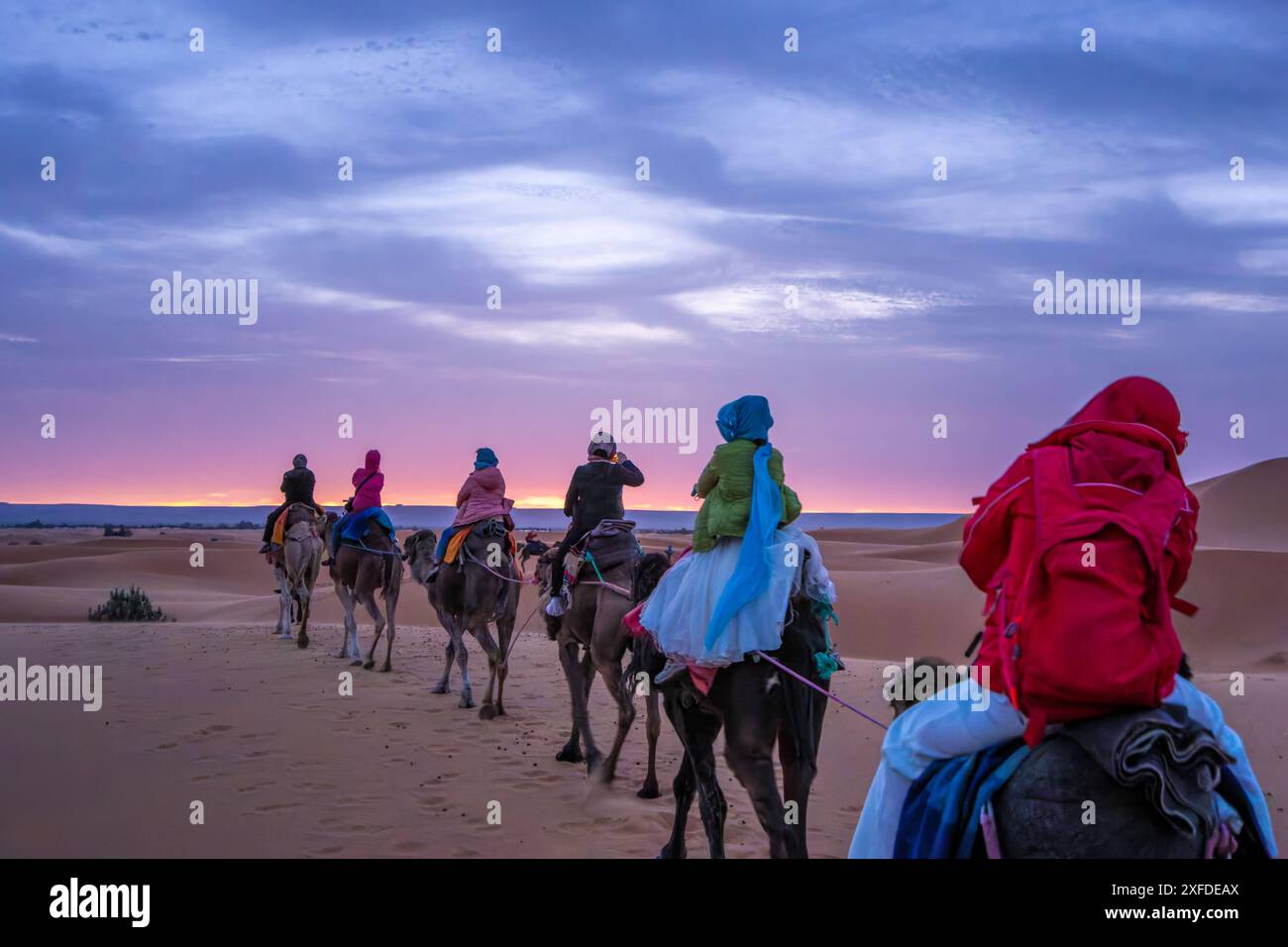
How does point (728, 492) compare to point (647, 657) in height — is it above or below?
above

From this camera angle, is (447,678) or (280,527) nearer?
(447,678)

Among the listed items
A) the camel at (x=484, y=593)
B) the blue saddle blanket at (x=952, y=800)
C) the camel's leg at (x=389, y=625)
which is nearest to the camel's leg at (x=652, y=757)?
the camel at (x=484, y=593)

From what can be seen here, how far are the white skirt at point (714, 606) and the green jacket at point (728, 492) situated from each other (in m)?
0.11

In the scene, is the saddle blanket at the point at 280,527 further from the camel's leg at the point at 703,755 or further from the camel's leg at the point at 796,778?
the camel's leg at the point at 796,778

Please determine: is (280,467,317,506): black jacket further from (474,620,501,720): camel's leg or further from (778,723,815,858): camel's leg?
(778,723,815,858): camel's leg

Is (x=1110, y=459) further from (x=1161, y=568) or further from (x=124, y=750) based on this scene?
(x=124, y=750)

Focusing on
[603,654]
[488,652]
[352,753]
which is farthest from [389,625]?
[603,654]

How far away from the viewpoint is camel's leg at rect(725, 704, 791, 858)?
20.2 ft

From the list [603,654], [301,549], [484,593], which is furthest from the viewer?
[301,549]

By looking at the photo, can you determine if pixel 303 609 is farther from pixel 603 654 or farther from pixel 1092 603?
pixel 1092 603

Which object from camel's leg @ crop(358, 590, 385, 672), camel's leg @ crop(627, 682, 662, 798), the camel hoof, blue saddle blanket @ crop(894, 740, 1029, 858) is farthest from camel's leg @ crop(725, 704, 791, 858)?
camel's leg @ crop(358, 590, 385, 672)

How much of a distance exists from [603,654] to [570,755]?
1946 mm

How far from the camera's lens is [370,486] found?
17.5 meters
